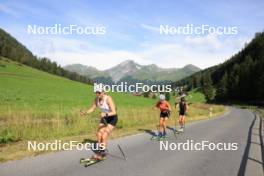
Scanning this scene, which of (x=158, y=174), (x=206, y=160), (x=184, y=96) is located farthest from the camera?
(x=184, y=96)

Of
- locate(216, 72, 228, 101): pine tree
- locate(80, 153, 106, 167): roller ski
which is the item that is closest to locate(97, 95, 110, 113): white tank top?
locate(80, 153, 106, 167): roller ski

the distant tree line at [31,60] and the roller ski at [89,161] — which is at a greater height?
the distant tree line at [31,60]

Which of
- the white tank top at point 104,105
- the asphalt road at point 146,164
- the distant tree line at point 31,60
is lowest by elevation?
the asphalt road at point 146,164

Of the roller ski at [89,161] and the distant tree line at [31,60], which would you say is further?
the distant tree line at [31,60]

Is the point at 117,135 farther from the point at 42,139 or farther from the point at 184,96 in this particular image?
the point at 184,96

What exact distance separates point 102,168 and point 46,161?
5.10 feet

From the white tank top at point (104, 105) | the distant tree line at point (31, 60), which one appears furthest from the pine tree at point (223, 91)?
the white tank top at point (104, 105)

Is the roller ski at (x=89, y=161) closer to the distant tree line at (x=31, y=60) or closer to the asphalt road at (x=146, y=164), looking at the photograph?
the asphalt road at (x=146, y=164)

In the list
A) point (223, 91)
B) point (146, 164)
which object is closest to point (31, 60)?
point (223, 91)

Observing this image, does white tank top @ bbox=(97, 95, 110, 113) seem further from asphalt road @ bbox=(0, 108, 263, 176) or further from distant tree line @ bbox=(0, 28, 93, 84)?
distant tree line @ bbox=(0, 28, 93, 84)

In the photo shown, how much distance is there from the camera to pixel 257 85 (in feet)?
323

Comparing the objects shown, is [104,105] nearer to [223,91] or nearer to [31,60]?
[223,91]

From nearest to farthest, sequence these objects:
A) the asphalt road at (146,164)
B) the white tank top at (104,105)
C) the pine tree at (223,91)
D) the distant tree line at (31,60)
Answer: the asphalt road at (146,164), the white tank top at (104,105), the distant tree line at (31,60), the pine tree at (223,91)

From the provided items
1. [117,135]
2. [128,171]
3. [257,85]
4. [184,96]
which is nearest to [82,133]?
[117,135]
